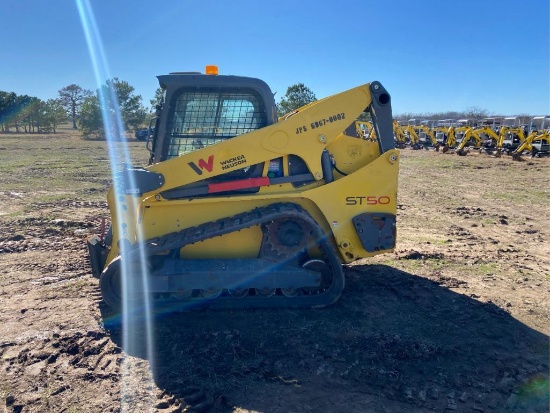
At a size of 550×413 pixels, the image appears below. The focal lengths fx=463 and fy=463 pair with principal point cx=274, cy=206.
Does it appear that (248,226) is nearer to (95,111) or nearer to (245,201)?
(245,201)

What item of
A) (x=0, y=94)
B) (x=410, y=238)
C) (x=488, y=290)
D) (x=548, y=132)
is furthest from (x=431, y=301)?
(x=0, y=94)

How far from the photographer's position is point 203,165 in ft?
15.7

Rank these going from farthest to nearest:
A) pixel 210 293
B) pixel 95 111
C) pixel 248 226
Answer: pixel 95 111
pixel 210 293
pixel 248 226

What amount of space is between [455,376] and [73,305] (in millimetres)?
3932

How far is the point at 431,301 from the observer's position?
5.18m

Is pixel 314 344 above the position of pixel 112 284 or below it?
below

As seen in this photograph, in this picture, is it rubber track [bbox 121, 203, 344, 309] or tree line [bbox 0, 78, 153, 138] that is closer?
rubber track [bbox 121, 203, 344, 309]

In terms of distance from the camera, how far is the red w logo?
4.78 m

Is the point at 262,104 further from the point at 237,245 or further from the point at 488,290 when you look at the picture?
the point at 488,290

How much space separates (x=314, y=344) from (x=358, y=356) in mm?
414

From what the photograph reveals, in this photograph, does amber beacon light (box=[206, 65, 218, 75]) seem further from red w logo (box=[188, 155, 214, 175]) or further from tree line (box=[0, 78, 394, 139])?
tree line (box=[0, 78, 394, 139])

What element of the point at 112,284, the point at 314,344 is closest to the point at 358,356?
the point at 314,344

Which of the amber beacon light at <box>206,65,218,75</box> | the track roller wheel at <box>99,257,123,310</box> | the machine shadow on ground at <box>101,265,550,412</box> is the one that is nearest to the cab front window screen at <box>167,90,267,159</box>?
the amber beacon light at <box>206,65,218,75</box>

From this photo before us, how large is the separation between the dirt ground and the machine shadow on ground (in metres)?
0.01
